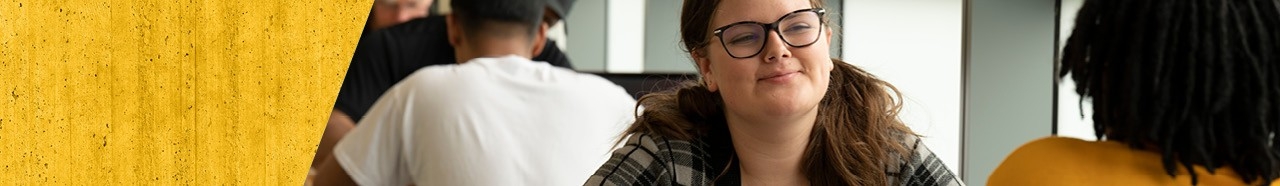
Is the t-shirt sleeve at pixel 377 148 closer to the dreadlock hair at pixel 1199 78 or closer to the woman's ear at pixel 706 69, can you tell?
the woman's ear at pixel 706 69

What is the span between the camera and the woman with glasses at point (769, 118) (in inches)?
32.5

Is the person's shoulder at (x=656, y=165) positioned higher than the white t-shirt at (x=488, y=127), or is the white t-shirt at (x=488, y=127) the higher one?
the person's shoulder at (x=656, y=165)

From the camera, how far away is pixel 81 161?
1984 millimetres

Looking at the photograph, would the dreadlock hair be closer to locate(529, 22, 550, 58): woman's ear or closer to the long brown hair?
the long brown hair

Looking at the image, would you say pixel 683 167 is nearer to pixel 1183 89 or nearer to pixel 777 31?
pixel 777 31

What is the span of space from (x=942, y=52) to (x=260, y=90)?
92 centimetres

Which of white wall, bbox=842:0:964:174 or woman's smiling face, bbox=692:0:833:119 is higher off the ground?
woman's smiling face, bbox=692:0:833:119

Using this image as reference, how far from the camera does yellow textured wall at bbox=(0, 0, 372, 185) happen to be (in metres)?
1.90

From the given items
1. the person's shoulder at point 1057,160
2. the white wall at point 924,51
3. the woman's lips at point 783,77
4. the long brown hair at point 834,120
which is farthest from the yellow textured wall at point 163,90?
the person's shoulder at point 1057,160

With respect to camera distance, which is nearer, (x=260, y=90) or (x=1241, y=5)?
(x=1241, y=5)

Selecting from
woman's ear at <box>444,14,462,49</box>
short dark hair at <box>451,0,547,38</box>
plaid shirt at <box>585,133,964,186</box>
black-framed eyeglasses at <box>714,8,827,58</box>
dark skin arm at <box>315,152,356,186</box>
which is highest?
black-framed eyeglasses at <box>714,8,827,58</box>

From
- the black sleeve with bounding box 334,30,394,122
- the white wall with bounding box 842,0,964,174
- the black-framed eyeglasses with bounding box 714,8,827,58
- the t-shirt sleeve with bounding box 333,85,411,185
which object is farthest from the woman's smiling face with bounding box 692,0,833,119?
the black sleeve with bounding box 334,30,394,122

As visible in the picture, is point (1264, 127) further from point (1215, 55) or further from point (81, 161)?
point (81, 161)

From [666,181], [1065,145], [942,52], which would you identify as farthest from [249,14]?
[1065,145]
